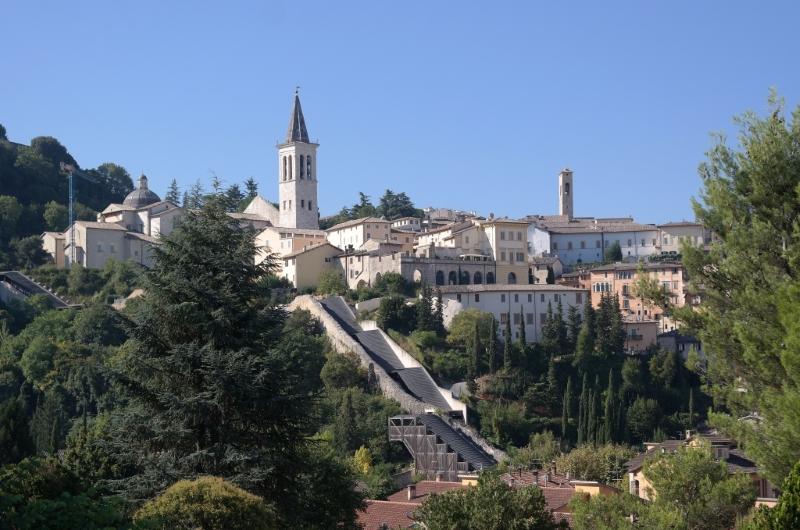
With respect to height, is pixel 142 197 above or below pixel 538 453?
above

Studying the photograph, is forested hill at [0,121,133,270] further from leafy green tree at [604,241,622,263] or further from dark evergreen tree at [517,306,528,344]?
leafy green tree at [604,241,622,263]

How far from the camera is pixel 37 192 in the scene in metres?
116

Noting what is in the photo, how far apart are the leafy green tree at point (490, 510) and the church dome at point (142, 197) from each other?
274 ft

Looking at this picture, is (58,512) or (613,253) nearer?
(58,512)

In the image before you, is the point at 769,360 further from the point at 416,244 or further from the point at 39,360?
the point at 416,244

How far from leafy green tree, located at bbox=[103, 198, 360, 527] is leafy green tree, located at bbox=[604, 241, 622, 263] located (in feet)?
252

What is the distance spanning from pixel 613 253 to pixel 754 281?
82118 mm

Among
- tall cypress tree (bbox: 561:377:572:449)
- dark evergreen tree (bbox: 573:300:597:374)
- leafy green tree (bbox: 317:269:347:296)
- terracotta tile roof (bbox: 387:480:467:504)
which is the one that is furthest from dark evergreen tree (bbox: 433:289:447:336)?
terracotta tile roof (bbox: 387:480:467:504)

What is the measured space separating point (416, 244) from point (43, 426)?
42.9m

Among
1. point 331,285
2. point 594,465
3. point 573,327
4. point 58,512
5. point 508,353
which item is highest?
point 331,285

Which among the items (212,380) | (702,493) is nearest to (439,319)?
(702,493)

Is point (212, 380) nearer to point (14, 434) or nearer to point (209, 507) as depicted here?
point (209, 507)

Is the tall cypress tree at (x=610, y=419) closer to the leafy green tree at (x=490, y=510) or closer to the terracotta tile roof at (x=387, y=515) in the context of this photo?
the terracotta tile roof at (x=387, y=515)

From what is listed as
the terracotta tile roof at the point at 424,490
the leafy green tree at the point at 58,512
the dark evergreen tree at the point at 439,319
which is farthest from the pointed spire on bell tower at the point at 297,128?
the leafy green tree at the point at 58,512
